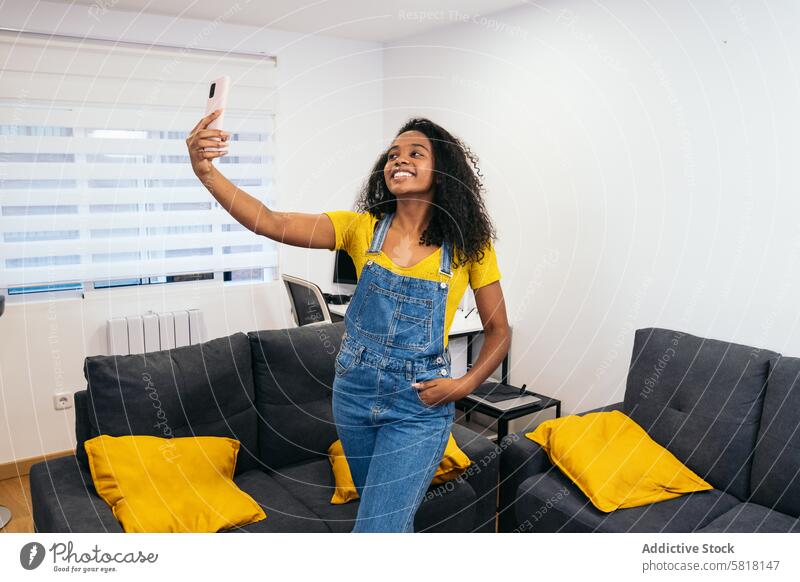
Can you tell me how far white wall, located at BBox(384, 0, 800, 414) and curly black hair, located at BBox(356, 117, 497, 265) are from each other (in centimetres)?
136

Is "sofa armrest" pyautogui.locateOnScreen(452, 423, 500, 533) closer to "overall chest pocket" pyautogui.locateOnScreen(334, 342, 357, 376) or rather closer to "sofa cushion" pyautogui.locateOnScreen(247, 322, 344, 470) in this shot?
"sofa cushion" pyautogui.locateOnScreen(247, 322, 344, 470)

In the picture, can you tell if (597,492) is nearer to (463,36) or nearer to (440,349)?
(440,349)

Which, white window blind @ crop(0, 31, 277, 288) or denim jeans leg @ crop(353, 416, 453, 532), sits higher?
white window blind @ crop(0, 31, 277, 288)

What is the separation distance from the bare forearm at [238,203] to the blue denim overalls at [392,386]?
0.25 m

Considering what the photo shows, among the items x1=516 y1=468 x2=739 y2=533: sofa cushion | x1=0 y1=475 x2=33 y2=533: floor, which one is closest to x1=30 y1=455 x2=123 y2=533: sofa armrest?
x1=0 y1=475 x2=33 y2=533: floor

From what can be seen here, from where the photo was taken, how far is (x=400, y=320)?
4.70 ft

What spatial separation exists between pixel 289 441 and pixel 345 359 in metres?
0.98

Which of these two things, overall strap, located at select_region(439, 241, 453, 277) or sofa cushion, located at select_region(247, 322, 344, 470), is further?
sofa cushion, located at select_region(247, 322, 344, 470)

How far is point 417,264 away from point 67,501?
3.84ft

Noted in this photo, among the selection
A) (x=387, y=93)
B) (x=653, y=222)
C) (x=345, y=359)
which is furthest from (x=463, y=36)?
(x=345, y=359)

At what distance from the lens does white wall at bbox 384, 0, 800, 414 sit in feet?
7.72

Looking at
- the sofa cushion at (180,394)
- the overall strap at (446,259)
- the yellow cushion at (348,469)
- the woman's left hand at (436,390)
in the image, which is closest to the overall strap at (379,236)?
the overall strap at (446,259)
